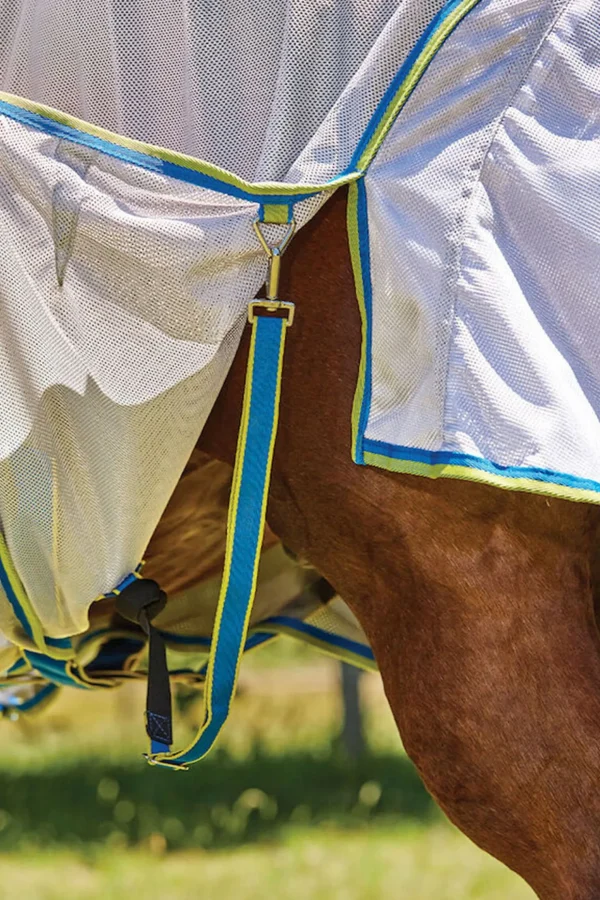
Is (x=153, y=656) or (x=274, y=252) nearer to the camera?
(x=274, y=252)

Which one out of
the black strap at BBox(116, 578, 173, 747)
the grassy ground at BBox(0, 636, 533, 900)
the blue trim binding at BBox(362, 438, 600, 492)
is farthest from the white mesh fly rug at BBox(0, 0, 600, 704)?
the grassy ground at BBox(0, 636, 533, 900)

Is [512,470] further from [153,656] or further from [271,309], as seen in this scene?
[153,656]

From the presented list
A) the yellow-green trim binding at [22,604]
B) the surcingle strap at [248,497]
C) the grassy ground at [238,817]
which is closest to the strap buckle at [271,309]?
the surcingle strap at [248,497]

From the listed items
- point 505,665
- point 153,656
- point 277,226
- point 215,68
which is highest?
point 215,68

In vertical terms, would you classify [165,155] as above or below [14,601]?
above

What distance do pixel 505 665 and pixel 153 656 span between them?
410 millimetres

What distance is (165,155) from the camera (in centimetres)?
107

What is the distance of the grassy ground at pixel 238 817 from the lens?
2.79 metres

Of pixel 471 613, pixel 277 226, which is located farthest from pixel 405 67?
pixel 471 613

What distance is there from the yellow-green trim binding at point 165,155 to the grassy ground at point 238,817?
190 cm

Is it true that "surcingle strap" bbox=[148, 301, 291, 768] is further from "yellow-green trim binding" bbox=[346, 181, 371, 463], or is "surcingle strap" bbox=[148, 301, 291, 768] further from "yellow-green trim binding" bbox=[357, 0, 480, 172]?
"yellow-green trim binding" bbox=[357, 0, 480, 172]

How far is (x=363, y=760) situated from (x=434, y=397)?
2.94 metres

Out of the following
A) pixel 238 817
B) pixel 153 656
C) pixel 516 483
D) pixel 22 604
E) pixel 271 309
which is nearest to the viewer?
pixel 516 483

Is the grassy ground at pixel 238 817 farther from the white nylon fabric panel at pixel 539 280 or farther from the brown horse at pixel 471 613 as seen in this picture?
the white nylon fabric panel at pixel 539 280
